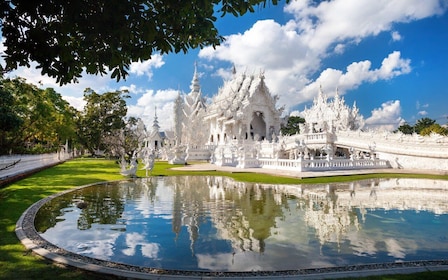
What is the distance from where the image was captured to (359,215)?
25.3 ft

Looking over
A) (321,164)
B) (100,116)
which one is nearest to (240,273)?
(321,164)

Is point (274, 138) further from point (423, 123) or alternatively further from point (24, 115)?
point (423, 123)

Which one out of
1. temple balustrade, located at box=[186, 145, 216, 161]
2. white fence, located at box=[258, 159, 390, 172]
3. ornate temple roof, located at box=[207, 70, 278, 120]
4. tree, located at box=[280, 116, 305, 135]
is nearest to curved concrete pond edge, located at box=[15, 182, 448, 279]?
white fence, located at box=[258, 159, 390, 172]

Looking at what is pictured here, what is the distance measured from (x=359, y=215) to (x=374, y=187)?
6.00m

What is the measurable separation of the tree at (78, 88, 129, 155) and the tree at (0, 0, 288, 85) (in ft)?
137

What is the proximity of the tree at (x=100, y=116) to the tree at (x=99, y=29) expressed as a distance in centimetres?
4184

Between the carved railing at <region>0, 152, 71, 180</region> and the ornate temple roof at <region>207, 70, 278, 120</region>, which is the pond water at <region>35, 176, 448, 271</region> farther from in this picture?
the ornate temple roof at <region>207, 70, 278, 120</region>

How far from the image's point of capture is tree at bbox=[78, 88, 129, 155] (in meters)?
44.5

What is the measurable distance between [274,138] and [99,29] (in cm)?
3028

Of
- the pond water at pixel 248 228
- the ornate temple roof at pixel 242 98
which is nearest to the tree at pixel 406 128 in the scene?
the ornate temple roof at pixel 242 98

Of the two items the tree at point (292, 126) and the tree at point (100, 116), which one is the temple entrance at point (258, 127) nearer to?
the tree at point (100, 116)

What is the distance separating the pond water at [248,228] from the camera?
190 inches

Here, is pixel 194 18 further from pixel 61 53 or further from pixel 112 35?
pixel 61 53

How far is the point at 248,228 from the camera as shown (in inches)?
255
